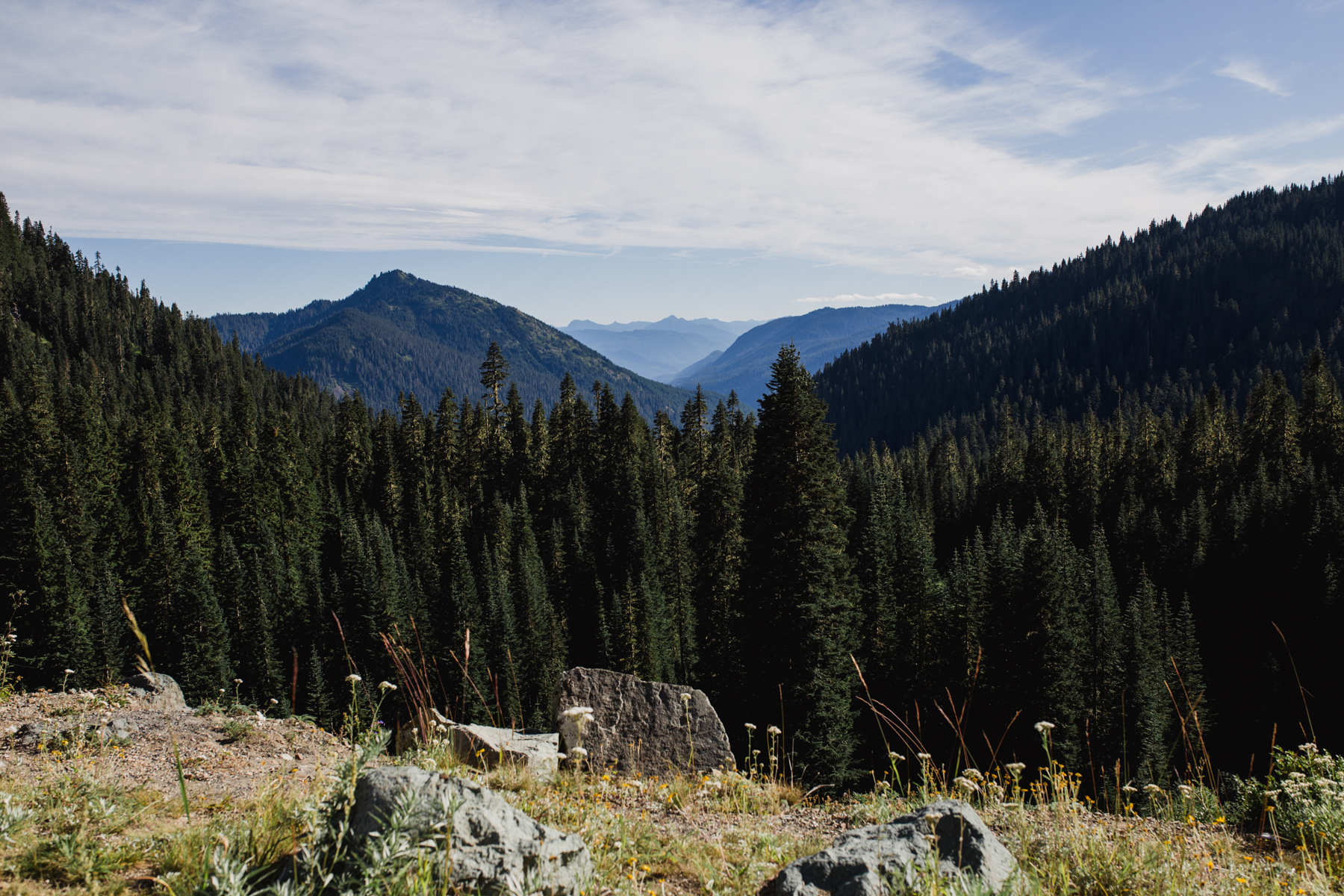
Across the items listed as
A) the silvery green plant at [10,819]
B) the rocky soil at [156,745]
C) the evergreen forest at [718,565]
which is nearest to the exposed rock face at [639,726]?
the evergreen forest at [718,565]

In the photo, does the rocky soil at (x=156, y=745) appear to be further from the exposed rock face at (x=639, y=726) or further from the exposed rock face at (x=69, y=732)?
the exposed rock face at (x=639, y=726)

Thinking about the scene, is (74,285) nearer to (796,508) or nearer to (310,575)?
(310,575)

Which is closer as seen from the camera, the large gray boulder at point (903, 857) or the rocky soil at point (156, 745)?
the large gray boulder at point (903, 857)

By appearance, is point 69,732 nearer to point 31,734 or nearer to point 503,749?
point 31,734

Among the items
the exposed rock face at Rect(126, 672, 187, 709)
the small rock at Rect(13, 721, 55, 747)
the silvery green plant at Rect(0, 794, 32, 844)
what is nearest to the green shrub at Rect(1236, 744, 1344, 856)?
the silvery green plant at Rect(0, 794, 32, 844)

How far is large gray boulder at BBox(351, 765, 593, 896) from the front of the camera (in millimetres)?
3494

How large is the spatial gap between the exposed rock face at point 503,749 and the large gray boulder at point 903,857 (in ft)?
10.8

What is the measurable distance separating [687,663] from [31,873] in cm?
4564

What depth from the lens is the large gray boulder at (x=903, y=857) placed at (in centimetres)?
→ 398

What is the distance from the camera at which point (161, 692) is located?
37.4 ft

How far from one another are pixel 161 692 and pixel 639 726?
8498 mm

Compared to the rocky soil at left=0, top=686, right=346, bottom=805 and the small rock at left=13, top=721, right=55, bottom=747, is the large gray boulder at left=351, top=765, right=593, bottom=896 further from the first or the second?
the small rock at left=13, top=721, right=55, bottom=747

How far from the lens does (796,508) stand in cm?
1991

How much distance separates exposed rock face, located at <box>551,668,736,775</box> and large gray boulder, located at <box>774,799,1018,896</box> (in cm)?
412
